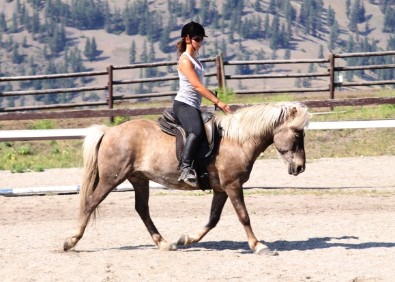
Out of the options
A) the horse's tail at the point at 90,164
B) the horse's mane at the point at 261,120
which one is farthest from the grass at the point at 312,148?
the horse's mane at the point at 261,120

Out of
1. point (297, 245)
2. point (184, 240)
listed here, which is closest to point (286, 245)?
point (297, 245)

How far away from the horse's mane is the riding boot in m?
0.37

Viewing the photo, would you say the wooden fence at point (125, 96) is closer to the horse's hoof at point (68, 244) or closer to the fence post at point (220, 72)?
the fence post at point (220, 72)

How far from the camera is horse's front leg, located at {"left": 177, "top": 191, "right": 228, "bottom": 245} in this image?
10.6m

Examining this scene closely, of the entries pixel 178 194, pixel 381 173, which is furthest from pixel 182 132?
pixel 381 173

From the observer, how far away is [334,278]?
353 inches

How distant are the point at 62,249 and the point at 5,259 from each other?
2.55 feet

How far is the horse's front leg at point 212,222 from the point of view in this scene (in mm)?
10602

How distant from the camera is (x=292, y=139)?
10234 mm

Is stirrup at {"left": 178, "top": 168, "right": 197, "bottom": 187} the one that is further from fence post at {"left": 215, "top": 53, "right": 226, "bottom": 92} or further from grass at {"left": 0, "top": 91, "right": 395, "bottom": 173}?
fence post at {"left": 215, "top": 53, "right": 226, "bottom": 92}

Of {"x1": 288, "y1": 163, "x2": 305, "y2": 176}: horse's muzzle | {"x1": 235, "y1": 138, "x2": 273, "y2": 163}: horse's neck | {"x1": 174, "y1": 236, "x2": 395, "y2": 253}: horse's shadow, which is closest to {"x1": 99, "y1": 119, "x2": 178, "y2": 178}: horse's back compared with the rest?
{"x1": 235, "y1": 138, "x2": 273, "y2": 163}: horse's neck

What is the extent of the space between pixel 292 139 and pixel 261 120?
0.38m

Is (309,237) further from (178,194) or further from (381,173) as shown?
(381,173)

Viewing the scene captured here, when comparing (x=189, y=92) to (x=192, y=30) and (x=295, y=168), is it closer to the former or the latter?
(x=192, y=30)
